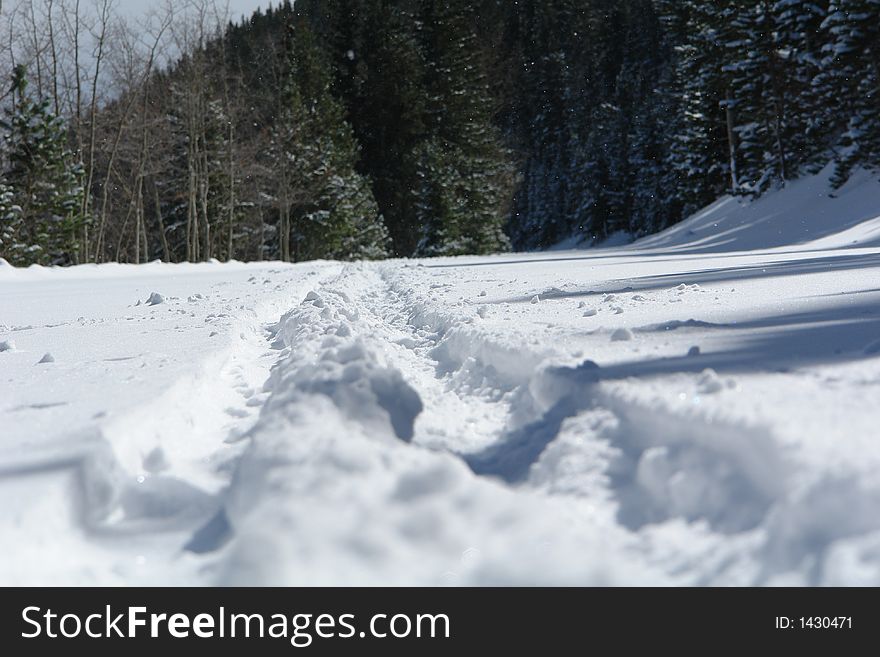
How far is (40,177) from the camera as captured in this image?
82.0 feet

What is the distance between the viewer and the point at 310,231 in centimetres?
3556

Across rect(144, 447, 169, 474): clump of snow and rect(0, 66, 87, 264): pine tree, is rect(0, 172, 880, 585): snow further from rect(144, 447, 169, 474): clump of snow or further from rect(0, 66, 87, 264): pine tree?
rect(0, 66, 87, 264): pine tree

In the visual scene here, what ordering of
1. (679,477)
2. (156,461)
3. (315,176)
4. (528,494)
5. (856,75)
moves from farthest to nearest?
(315,176) → (856,75) → (156,461) → (528,494) → (679,477)

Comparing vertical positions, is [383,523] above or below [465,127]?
below

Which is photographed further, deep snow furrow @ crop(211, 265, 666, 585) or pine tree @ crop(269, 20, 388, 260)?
pine tree @ crop(269, 20, 388, 260)

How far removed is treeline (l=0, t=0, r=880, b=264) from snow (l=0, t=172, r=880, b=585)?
18.4m

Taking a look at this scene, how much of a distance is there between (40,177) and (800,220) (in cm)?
2317

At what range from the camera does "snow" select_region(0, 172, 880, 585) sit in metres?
1.49

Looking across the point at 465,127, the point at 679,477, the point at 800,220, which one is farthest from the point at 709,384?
the point at 465,127

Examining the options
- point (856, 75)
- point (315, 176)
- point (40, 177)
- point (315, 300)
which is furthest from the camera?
point (315, 176)

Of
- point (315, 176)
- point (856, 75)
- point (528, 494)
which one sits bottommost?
point (528, 494)

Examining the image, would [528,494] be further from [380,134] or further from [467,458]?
[380,134]

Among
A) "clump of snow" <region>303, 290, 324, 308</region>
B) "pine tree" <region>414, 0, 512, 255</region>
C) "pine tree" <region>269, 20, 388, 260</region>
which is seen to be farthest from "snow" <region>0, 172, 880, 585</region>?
"pine tree" <region>414, 0, 512, 255</region>
